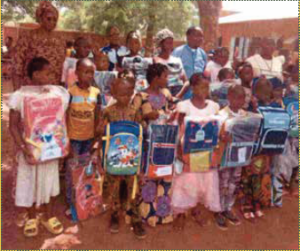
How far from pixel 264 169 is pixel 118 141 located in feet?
6.03

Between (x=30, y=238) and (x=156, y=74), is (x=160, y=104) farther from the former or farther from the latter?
(x=30, y=238)

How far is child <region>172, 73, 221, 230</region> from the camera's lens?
3.47 metres

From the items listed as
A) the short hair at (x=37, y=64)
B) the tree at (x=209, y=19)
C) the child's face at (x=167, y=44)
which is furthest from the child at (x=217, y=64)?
the tree at (x=209, y=19)

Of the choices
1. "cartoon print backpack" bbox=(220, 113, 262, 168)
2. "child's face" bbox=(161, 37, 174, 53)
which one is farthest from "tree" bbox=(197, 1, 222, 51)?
"cartoon print backpack" bbox=(220, 113, 262, 168)

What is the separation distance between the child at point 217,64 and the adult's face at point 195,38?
474 millimetres

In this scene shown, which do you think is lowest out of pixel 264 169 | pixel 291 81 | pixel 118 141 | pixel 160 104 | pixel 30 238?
pixel 30 238

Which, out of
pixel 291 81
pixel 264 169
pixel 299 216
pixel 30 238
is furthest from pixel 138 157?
pixel 291 81

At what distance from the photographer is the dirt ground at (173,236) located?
3.35 m

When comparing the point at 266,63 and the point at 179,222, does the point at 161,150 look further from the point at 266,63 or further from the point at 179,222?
the point at 266,63

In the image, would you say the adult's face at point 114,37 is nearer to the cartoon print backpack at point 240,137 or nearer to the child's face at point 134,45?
the child's face at point 134,45

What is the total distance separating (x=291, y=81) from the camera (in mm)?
4773

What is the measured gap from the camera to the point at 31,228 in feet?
11.1

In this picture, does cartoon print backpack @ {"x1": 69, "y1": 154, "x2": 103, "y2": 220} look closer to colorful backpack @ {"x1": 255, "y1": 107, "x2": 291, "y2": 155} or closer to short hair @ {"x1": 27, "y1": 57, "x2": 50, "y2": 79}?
short hair @ {"x1": 27, "y1": 57, "x2": 50, "y2": 79}

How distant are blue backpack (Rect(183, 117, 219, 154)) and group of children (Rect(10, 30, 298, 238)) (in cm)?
9
